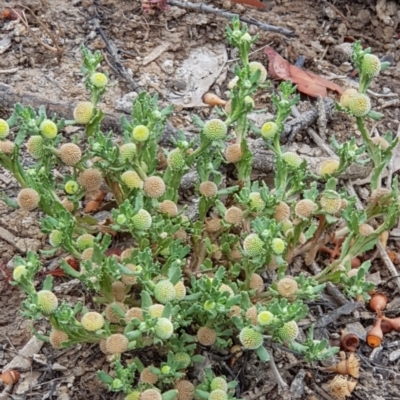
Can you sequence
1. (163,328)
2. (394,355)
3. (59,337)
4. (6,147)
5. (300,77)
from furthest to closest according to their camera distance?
(300,77) < (394,355) < (6,147) < (59,337) < (163,328)

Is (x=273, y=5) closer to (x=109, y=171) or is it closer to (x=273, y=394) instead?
(x=109, y=171)

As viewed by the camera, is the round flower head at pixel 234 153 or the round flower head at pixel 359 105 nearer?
the round flower head at pixel 359 105

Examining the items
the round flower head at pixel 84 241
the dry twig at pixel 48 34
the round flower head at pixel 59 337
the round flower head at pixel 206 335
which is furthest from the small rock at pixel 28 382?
the dry twig at pixel 48 34

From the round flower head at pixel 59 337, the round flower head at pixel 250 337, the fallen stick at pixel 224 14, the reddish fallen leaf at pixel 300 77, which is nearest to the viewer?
the round flower head at pixel 250 337

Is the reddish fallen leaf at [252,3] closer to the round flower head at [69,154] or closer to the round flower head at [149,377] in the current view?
the round flower head at [69,154]

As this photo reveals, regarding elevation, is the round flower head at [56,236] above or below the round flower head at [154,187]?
below

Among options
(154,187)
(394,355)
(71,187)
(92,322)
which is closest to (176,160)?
(154,187)

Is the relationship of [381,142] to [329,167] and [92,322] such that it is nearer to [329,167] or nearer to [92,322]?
[329,167]
